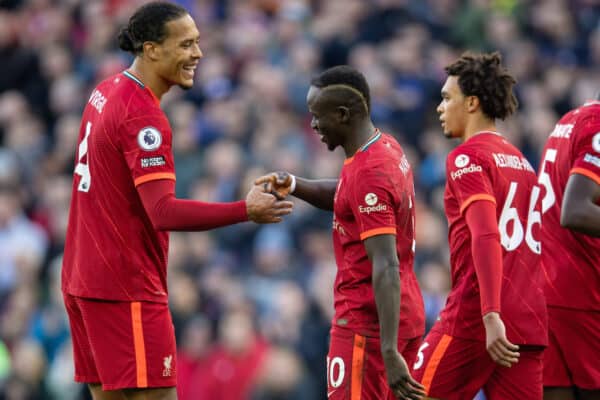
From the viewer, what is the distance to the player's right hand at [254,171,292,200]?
6.37 metres

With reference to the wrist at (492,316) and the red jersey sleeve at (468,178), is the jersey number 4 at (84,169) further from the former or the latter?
the wrist at (492,316)

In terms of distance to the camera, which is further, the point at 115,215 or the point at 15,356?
the point at 15,356

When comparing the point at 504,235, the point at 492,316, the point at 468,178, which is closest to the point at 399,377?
the point at 492,316

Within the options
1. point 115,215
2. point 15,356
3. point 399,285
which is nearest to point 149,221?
point 115,215

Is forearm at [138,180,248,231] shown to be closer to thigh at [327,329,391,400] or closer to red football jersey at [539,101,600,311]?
thigh at [327,329,391,400]

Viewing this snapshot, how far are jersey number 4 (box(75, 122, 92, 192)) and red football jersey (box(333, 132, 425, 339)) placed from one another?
127 centimetres

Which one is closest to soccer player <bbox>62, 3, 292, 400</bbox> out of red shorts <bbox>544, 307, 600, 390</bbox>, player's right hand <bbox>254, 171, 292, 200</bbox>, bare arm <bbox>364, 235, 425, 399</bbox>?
player's right hand <bbox>254, 171, 292, 200</bbox>

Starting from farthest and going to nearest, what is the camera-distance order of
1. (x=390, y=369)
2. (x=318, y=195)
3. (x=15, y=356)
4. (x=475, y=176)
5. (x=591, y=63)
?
(x=591, y=63) → (x=15, y=356) → (x=318, y=195) → (x=475, y=176) → (x=390, y=369)

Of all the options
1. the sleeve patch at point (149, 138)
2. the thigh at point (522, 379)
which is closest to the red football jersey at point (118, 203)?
the sleeve patch at point (149, 138)

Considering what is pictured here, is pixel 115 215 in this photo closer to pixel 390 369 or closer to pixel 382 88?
pixel 390 369

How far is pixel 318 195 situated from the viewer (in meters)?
6.74

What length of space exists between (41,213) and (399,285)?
27.4 feet

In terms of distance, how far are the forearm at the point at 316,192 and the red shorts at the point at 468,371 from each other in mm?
1014

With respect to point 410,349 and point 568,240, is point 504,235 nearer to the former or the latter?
point 568,240
